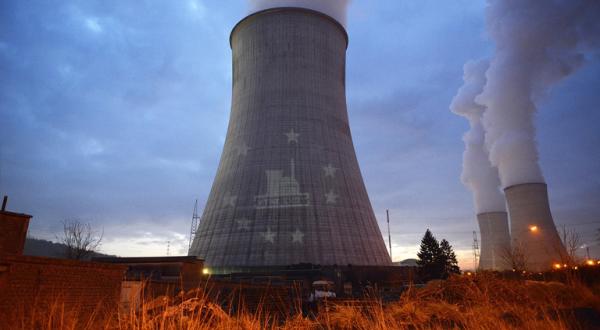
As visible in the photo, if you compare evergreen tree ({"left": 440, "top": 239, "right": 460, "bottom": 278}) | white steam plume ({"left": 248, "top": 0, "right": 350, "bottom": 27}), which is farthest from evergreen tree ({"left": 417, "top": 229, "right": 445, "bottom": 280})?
white steam plume ({"left": 248, "top": 0, "right": 350, "bottom": 27})

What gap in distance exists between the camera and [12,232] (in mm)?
8219

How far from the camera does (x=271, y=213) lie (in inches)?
567

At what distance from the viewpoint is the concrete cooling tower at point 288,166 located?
563 inches

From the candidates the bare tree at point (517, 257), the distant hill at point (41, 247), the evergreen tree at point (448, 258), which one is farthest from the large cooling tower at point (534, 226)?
the distant hill at point (41, 247)

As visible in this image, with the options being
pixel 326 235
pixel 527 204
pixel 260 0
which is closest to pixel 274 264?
pixel 326 235

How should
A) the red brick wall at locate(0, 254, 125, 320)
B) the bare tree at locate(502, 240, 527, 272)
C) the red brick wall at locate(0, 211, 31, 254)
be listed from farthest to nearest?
the bare tree at locate(502, 240, 527, 272) → the red brick wall at locate(0, 211, 31, 254) → the red brick wall at locate(0, 254, 125, 320)

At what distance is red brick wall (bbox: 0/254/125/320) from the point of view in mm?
6199

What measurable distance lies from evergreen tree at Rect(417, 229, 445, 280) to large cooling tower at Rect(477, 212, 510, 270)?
5010mm

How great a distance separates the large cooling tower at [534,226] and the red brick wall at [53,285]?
16.9 meters

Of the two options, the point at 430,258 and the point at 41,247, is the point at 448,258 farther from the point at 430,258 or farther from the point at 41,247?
the point at 41,247

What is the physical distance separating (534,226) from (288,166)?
11650 millimetres

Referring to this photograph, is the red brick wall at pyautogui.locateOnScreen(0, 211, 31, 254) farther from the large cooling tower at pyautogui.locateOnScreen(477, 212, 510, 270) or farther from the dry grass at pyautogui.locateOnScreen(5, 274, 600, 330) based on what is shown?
the large cooling tower at pyautogui.locateOnScreen(477, 212, 510, 270)

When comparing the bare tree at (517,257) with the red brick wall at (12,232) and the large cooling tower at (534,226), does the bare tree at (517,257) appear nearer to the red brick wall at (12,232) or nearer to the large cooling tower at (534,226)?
the large cooling tower at (534,226)

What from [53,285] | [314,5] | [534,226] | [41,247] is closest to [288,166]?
[314,5]
